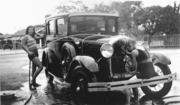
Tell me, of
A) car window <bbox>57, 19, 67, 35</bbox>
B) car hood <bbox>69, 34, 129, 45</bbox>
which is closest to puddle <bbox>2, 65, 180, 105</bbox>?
car hood <bbox>69, 34, 129, 45</bbox>

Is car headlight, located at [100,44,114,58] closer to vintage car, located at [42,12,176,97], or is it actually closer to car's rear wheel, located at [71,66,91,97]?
vintage car, located at [42,12,176,97]

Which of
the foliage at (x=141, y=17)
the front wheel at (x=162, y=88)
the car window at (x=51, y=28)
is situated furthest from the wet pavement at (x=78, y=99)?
the foliage at (x=141, y=17)

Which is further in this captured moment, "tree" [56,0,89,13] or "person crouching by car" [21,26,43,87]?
"tree" [56,0,89,13]

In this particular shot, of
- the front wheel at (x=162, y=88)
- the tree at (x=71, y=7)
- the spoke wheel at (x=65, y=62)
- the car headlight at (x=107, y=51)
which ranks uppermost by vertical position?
the tree at (x=71, y=7)

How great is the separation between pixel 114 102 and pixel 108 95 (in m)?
0.65

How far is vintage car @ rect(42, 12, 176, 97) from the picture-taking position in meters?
5.10

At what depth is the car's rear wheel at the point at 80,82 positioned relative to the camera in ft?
17.0

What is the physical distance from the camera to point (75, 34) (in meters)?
6.48

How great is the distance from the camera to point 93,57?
5754 millimetres

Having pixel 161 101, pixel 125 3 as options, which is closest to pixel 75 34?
pixel 161 101

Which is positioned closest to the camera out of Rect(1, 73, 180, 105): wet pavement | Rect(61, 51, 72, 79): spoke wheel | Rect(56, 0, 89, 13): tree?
Rect(1, 73, 180, 105): wet pavement

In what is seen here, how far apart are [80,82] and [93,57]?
0.71 m

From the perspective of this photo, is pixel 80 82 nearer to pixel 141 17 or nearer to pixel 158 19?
pixel 158 19

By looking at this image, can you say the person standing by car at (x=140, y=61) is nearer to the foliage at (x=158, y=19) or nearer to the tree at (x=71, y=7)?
the foliage at (x=158, y=19)
